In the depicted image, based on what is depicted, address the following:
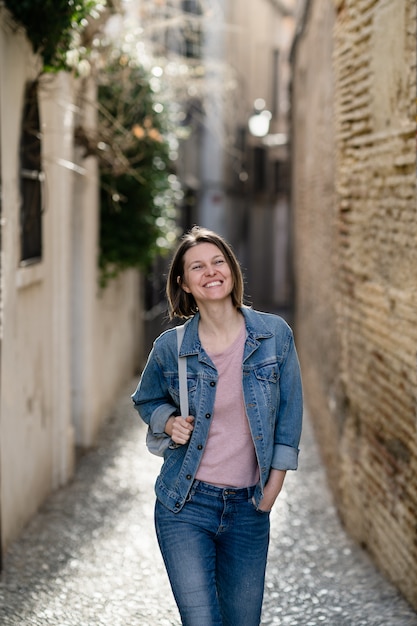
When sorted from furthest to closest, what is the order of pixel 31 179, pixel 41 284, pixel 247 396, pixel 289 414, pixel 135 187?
Result: 1. pixel 135 187
2. pixel 41 284
3. pixel 31 179
4. pixel 289 414
5. pixel 247 396

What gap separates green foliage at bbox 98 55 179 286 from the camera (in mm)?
10609

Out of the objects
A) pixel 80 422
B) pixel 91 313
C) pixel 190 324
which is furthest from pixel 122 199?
pixel 190 324

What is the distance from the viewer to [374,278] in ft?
20.4

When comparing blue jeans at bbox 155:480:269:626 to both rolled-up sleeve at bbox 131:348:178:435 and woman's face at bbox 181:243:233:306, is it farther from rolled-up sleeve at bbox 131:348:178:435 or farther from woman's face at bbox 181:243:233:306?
woman's face at bbox 181:243:233:306

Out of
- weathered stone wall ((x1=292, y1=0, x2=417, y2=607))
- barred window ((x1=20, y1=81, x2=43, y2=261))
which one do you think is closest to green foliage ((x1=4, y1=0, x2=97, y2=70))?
barred window ((x1=20, y1=81, x2=43, y2=261))

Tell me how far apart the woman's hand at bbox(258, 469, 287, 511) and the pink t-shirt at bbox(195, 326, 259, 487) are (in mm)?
60

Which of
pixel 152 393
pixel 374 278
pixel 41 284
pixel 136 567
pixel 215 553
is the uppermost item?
pixel 374 278

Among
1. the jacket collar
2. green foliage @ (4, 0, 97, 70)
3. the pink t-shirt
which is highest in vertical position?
green foliage @ (4, 0, 97, 70)

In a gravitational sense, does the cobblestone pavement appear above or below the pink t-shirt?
below

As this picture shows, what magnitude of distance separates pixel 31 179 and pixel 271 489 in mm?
4358

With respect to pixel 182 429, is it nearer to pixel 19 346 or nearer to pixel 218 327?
pixel 218 327

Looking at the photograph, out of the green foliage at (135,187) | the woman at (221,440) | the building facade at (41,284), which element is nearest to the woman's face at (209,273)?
the woman at (221,440)

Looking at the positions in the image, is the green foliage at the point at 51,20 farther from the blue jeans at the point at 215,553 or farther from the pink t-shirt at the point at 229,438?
the blue jeans at the point at 215,553

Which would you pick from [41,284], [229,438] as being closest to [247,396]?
[229,438]
